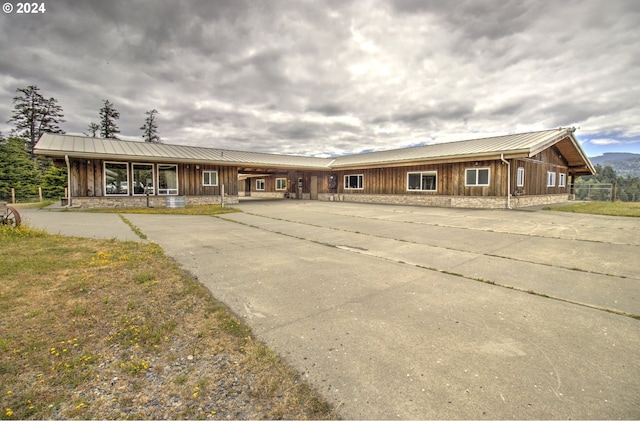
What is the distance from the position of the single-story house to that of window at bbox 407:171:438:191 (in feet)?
0.23

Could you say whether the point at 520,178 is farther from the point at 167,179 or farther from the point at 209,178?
the point at 167,179

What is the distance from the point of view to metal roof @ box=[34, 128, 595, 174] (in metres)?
15.1

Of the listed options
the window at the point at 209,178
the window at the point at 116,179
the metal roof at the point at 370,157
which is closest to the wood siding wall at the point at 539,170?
the metal roof at the point at 370,157

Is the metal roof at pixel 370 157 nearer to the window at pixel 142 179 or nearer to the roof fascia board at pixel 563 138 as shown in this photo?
the roof fascia board at pixel 563 138

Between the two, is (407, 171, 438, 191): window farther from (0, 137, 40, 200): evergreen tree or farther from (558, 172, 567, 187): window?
(0, 137, 40, 200): evergreen tree

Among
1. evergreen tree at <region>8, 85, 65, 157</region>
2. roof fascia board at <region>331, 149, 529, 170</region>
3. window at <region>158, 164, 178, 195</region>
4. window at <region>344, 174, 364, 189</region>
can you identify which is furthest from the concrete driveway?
evergreen tree at <region>8, 85, 65, 157</region>

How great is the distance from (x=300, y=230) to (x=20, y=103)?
163ft

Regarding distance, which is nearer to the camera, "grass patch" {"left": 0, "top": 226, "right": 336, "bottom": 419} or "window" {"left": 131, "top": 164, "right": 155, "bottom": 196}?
"grass patch" {"left": 0, "top": 226, "right": 336, "bottom": 419}

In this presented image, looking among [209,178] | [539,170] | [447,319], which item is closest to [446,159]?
[539,170]

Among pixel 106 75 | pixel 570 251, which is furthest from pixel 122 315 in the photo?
pixel 106 75

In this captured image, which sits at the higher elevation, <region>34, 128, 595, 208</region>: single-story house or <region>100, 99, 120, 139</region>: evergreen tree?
<region>100, 99, 120, 139</region>: evergreen tree

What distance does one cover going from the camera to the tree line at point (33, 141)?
997 inches

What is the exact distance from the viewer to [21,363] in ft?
7.51

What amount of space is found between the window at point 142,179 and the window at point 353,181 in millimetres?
15415
